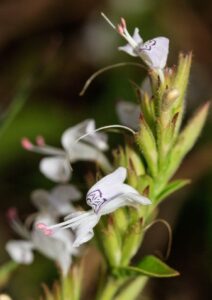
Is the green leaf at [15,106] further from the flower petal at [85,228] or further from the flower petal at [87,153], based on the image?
the flower petal at [85,228]

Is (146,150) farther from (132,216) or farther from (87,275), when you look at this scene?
(87,275)

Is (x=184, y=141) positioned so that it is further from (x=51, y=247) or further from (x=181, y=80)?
(x=51, y=247)

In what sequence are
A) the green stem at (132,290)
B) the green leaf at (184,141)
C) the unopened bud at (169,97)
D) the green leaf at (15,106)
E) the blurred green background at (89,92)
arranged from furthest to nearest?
1. the blurred green background at (89,92)
2. the green leaf at (15,106)
3. the green stem at (132,290)
4. the green leaf at (184,141)
5. the unopened bud at (169,97)

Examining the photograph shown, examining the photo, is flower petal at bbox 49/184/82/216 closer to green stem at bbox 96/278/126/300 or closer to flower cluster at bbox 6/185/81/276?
flower cluster at bbox 6/185/81/276

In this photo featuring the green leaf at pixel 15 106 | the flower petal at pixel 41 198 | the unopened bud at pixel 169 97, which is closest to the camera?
the unopened bud at pixel 169 97

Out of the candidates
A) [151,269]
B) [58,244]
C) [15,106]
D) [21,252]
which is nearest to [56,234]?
[58,244]

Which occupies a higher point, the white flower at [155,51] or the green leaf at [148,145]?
the white flower at [155,51]

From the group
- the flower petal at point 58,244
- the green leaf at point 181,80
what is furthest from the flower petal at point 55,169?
the green leaf at point 181,80

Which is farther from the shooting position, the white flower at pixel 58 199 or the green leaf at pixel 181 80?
the white flower at pixel 58 199
